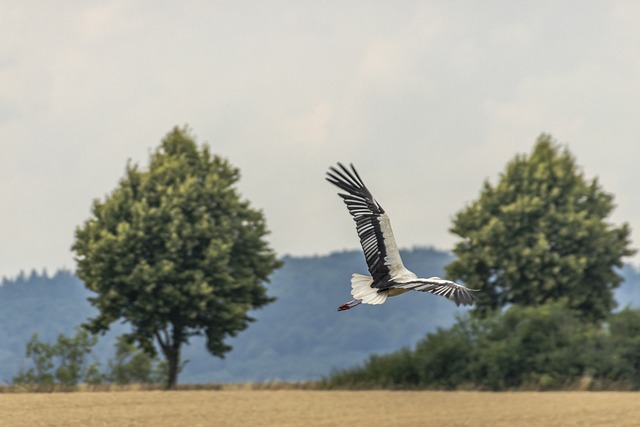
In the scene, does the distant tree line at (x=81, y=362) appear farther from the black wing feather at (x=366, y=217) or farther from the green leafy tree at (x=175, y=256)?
the black wing feather at (x=366, y=217)

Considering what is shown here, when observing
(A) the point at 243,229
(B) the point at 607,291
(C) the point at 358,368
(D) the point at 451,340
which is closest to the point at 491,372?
(D) the point at 451,340

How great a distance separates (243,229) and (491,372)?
42.4 ft

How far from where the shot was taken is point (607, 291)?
165ft

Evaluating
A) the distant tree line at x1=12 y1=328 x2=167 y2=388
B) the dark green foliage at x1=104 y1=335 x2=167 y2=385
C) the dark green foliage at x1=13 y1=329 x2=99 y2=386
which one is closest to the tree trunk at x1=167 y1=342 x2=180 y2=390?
the distant tree line at x1=12 y1=328 x2=167 y2=388

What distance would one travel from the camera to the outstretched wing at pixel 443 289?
11938 mm

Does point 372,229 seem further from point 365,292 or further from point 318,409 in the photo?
point 318,409

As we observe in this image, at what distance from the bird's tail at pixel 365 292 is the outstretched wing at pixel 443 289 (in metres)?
0.50

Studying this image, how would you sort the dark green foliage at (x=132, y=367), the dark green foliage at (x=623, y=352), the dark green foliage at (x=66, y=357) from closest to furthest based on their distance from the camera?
the dark green foliage at (x=623, y=352), the dark green foliage at (x=66, y=357), the dark green foliage at (x=132, y=367)

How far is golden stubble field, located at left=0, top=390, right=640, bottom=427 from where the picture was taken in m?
32.2

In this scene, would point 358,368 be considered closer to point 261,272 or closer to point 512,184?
point 261,272

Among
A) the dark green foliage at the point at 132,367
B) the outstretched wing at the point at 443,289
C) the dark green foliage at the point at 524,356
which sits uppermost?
the dark green foliage at the point at 132,367

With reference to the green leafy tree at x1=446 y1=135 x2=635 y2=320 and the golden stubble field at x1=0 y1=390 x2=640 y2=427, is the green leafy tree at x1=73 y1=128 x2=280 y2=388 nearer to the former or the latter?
the golden stubble field at x1=0 y1=390 x2=640 y2=427

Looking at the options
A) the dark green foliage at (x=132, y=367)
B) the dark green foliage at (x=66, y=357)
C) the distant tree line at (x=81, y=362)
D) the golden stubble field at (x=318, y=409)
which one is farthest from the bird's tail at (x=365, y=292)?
the dark green foliage at (x=132, y=367)

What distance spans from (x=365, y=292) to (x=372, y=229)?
1.11 m
